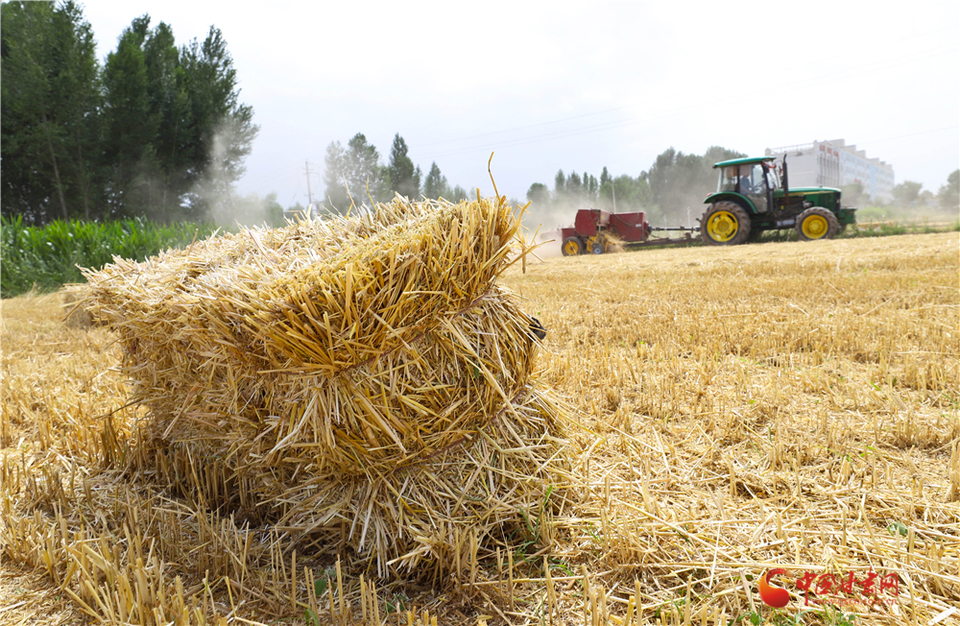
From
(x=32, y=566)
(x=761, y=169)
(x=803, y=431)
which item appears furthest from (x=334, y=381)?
(x=761, y=169)

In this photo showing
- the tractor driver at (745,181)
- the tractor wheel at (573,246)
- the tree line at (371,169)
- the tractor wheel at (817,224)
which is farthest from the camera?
the tree line at (371,169)

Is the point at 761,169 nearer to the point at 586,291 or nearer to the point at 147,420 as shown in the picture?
the point at 586,291

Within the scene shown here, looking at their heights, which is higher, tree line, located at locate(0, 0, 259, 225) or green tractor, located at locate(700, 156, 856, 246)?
tree line, located at locate(0, 0, 259, 225)

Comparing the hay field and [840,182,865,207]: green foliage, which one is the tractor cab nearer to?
the hay field

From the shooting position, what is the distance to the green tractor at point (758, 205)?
16.0m

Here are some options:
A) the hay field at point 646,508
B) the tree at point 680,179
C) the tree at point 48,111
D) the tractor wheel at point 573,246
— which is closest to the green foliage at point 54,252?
the hay field at point 646,508

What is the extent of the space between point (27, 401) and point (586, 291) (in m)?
6.19

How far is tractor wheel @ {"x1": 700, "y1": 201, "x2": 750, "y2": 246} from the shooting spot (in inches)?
630

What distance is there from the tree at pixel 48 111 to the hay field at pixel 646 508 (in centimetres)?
3105

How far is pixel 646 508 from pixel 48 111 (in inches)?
1430

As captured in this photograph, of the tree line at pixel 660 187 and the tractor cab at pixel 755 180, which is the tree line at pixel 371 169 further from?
the tractor cab at pixel 755 180

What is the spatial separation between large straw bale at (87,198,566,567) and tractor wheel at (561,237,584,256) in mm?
16676

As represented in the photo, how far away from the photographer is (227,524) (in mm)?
2098

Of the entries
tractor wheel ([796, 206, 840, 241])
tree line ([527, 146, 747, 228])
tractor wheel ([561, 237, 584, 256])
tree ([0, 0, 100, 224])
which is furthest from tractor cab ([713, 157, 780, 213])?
tree line ([527, 146, 747, 228])
